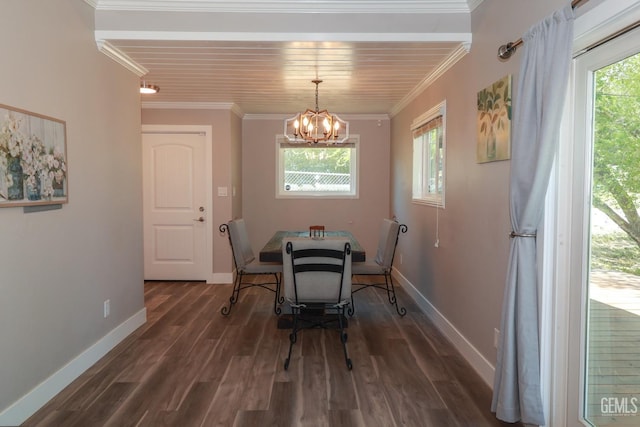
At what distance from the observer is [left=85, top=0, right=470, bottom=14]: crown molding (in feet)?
9.84

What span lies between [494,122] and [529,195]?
2.51ft

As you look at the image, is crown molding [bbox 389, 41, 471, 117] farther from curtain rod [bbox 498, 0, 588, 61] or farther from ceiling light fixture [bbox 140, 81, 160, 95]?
ceiling light fixture [bbox 140, 81, 160, 95]

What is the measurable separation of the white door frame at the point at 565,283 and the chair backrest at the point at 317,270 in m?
1.34

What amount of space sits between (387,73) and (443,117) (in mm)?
727

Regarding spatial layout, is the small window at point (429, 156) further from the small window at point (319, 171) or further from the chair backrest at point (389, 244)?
the small window at point (319, 171)

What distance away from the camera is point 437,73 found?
150 inches

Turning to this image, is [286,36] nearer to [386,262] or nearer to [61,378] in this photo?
[386,262]

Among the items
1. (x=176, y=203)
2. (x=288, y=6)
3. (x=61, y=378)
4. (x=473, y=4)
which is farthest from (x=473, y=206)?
(x=176, y=203)

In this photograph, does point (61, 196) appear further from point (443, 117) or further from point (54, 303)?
point (443, 117)

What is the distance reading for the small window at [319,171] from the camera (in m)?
6.50

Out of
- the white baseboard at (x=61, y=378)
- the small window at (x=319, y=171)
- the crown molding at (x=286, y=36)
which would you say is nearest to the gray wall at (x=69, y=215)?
the white baseboard at (x=61, y=378)

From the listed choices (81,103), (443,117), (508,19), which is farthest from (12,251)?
(443,117)

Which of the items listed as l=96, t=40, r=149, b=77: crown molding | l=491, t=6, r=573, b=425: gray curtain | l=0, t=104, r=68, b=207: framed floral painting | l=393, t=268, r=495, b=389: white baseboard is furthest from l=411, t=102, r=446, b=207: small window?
l=0, t=104, r=68, b=207: framed floral painting

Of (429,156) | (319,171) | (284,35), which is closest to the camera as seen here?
(284,35)
